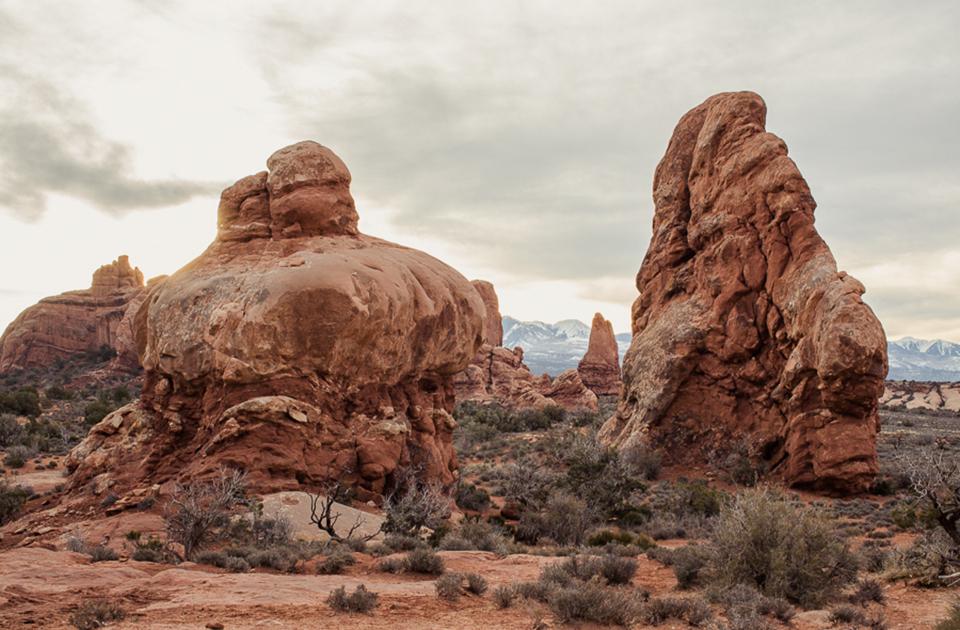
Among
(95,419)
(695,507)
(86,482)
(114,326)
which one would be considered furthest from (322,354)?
(114,326)

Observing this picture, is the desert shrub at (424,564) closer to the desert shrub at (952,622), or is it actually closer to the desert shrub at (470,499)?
the desert shrub at (952,622)

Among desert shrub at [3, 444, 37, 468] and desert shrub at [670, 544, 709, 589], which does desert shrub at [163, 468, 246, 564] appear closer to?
desert shrub at [670, 544, 709, 589]

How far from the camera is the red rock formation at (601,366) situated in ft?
212

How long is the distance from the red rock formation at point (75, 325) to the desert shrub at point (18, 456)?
31.6m

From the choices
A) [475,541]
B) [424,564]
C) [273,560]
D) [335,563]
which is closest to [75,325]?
[475,541]

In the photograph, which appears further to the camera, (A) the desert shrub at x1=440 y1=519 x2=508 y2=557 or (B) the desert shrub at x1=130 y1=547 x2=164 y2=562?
(A) the desert shrub at x1=440 y1=519 x2=508 y2=557

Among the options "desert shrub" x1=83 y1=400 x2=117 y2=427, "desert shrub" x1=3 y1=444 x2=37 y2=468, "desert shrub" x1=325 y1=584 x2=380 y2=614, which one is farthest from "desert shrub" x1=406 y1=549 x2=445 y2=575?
"desert shrub" x1=83 y1=400 x2=117 y2=427

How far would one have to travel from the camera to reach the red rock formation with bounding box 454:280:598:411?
49156mm

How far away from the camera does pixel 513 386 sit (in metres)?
53.1

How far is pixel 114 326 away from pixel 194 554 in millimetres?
62069

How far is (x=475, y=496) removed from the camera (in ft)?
55.3

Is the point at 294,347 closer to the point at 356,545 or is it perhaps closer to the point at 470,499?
the point at 356,545

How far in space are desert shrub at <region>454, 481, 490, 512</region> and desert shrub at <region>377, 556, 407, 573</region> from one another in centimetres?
783

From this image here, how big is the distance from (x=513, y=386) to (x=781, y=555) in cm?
4587
